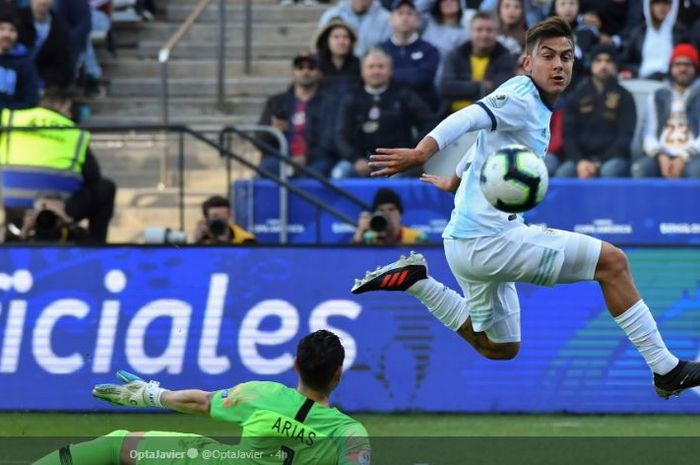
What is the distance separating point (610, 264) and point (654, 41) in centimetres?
744

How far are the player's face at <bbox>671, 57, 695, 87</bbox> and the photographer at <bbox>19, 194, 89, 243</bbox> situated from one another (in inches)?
218

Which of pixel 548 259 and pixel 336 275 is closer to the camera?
pixel 548 259

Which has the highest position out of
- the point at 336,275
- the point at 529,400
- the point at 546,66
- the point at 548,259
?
the point at 546,66

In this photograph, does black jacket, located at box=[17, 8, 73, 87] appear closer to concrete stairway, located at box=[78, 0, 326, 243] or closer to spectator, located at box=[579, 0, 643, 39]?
concrete stairway, located at box=[78, 0, 326, 243]

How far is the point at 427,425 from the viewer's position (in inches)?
443

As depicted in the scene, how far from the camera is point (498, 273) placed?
840 cm

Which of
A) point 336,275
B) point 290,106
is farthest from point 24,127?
point 336,275

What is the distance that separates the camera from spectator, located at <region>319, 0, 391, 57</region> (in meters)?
15.6

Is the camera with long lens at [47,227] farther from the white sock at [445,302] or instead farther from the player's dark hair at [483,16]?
the white sock at [445,302]

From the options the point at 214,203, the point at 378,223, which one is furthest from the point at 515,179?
the point at 214,203

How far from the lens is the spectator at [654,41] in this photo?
15.1 metres

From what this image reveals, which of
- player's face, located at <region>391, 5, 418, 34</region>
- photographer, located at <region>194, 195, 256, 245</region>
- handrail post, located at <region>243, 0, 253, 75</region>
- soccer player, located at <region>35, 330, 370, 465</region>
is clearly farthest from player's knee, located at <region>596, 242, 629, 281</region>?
handrail post, located at <region>243, 0, 253, 75</region>

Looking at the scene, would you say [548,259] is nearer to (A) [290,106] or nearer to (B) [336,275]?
(B) [336,275]

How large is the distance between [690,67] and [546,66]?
6.23m
